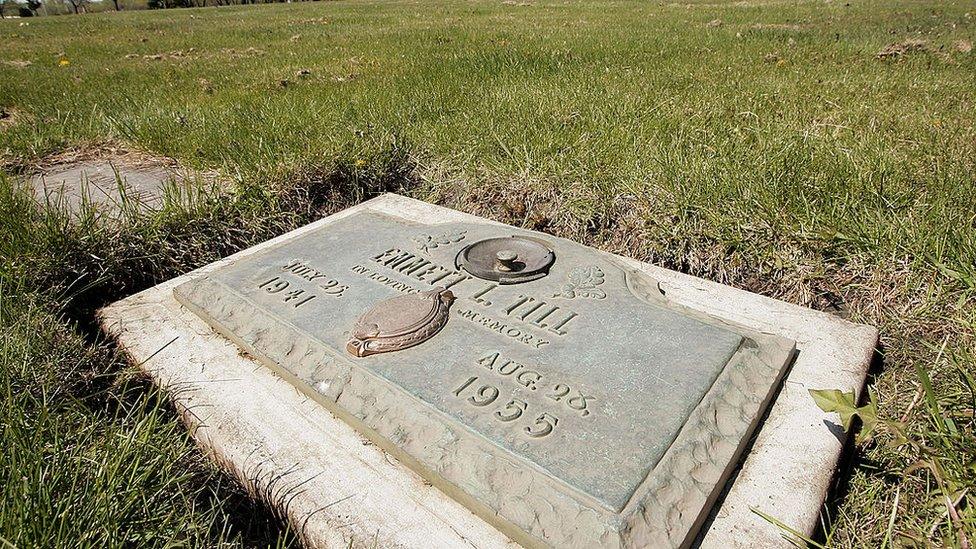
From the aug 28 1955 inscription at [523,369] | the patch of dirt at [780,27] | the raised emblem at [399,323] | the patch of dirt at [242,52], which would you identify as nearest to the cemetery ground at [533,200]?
the aug 28 1955 inscription at [523,369]

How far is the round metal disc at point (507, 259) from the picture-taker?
1.79 metres

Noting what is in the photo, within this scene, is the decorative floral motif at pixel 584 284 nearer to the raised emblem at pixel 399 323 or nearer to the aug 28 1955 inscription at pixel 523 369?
the aug 28 1955 inscription at pixel 523 369

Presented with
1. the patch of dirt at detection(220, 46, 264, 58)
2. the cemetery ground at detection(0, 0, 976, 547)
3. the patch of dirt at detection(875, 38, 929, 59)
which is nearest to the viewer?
the cemetery ground at detection(0, 0, 976, 547)

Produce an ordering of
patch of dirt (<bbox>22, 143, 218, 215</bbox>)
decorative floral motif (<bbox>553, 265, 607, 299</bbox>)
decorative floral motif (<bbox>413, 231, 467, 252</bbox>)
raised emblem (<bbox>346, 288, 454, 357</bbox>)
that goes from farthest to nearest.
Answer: patch of dirt (<bbox>22, 143, 218, 215</bbox>), decorative floral motif (<bbox>413, 231, 467, 252</bbox>), decorative floral motif (<bbox>553, 265, 607, 299</bbox>), raised emblem (<bbox>346, 288, 454, 357</bbox>)

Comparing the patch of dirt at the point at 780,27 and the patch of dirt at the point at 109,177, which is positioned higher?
the patch of dirt at the point at 780,27

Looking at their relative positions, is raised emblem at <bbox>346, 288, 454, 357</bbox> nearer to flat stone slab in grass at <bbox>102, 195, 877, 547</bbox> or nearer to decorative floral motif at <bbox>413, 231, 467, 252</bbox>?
flat stone slab in grass at <bbox>102, 195, 877, 547</bbox>

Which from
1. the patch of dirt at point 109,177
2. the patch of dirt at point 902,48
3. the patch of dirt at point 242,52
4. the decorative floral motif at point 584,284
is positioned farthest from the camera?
the patch of dirt at point 242,52

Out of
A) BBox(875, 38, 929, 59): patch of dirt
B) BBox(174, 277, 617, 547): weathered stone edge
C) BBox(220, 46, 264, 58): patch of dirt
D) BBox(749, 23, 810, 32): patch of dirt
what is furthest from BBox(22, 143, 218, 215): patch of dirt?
BBox(749, 23, 810, 32): patch of dirt

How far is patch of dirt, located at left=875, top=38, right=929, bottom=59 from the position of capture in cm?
495

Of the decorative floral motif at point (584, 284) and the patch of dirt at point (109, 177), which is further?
the patch of dirt at point (109, 177)

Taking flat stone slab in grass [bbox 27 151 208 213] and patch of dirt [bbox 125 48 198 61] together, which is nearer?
flat stone slab in grass [bbox 27 151 208 213]

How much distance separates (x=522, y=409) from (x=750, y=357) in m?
0.63

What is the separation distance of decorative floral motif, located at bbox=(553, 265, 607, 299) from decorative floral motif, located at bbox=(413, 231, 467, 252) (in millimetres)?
496

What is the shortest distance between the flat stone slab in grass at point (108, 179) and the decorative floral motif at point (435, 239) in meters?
1.26
